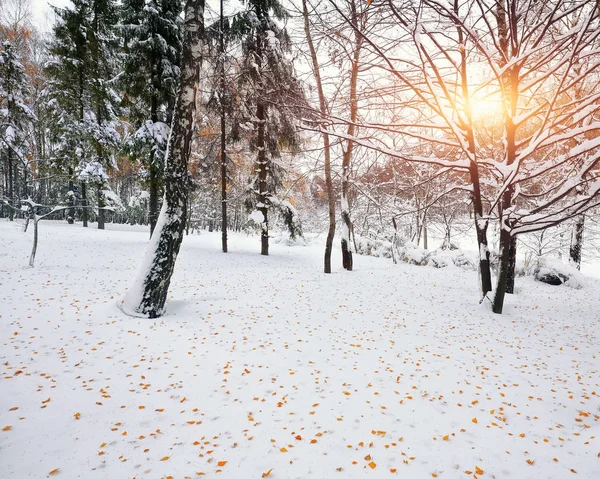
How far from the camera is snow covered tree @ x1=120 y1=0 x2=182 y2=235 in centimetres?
1187

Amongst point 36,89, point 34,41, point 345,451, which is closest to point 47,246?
point 345,451

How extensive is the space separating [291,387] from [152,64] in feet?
44.8

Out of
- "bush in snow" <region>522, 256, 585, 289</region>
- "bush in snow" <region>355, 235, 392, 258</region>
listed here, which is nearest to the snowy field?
"bush in snow" <region>522, 256, 585, 289</region>

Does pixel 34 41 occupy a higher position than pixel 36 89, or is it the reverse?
pixel 34 41

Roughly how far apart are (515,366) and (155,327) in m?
5.81

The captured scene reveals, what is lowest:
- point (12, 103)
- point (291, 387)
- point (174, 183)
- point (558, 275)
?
point (291, 387)

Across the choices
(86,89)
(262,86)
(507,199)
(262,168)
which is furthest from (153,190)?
(507,199)

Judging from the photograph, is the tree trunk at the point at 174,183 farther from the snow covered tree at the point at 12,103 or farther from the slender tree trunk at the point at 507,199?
the snow covered tree at the point at 12,103

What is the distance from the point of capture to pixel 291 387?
3748 millimetres

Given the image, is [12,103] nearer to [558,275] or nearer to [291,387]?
[291,387]

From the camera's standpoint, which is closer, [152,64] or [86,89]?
[152,64]

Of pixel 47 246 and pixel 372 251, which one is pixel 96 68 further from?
pixel 372 251

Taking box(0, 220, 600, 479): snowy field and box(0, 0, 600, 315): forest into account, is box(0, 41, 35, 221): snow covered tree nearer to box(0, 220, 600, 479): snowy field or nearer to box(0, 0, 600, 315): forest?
box(0, 0, 600, 315): forest

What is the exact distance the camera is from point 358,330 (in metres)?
5.71
